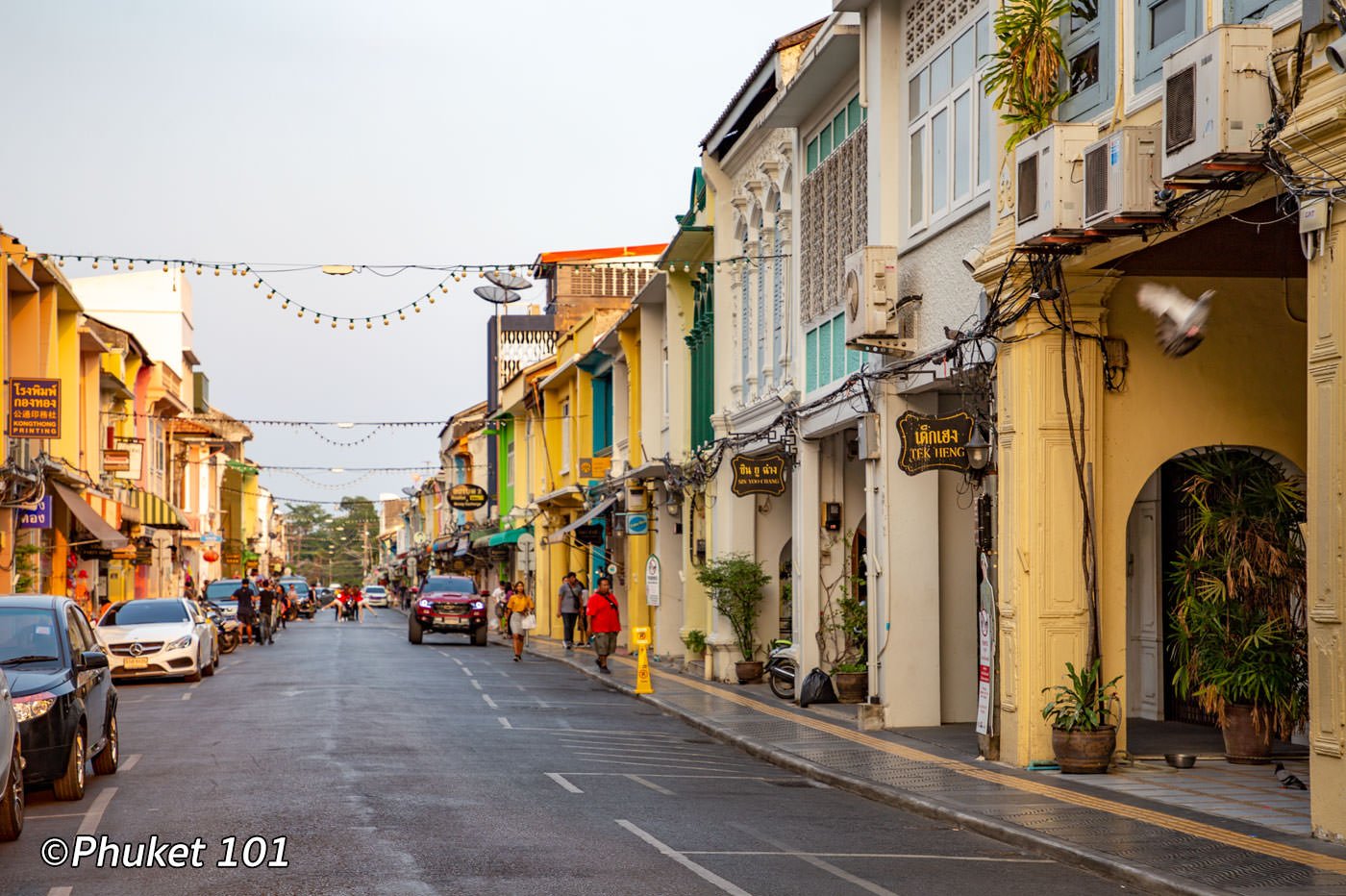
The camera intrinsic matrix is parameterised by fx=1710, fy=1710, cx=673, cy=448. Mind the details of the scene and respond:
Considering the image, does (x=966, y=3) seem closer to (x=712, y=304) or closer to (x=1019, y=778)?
(x=1019, y=778)

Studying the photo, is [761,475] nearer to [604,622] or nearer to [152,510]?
[604,622]

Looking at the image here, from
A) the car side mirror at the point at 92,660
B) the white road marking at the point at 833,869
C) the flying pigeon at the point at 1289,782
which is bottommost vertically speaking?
the flying pigeon at the point at 1289,782

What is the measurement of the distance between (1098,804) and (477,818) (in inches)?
184

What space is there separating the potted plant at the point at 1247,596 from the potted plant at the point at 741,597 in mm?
12793

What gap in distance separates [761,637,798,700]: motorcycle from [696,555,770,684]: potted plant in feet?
9.20

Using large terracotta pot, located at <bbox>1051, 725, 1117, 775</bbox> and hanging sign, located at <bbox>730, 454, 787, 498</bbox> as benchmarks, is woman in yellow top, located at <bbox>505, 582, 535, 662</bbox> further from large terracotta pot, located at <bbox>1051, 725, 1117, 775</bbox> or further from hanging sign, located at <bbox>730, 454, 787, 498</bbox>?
large terracotta pot, located at <bbox>1051, 725, 1117, 775</bbox>

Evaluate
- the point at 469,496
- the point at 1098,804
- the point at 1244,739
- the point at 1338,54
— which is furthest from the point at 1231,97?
the point at 469,496

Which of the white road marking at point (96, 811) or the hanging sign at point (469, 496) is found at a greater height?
the hanging sign at point (469, 496)

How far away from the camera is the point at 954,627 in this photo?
20.3 m

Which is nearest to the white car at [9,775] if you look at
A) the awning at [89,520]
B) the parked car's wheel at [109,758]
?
the parked car's wheel at [109,758]

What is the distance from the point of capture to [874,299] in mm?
18797

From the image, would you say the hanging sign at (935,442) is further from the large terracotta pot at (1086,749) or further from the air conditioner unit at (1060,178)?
the air conditioner unit at (1060,178)

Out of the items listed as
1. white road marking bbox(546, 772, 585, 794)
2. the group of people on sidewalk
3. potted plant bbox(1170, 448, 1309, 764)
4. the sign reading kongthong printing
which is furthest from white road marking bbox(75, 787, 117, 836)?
the group of people on sidewalk

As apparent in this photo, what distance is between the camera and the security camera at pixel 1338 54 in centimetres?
991
